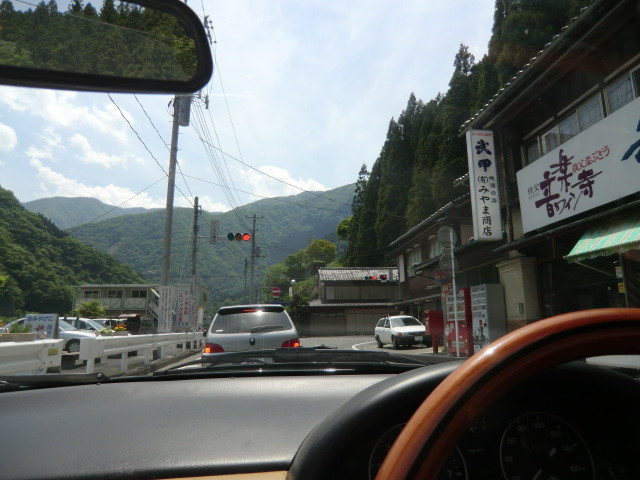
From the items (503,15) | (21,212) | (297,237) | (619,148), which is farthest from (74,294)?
(297,237)

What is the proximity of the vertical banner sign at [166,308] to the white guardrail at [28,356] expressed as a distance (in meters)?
10.7

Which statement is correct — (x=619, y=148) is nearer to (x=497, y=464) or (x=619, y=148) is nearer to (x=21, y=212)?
(x=497, y=464)

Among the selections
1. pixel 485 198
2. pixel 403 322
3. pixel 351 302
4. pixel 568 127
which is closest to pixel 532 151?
pixel 485 198

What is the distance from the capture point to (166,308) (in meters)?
19.2

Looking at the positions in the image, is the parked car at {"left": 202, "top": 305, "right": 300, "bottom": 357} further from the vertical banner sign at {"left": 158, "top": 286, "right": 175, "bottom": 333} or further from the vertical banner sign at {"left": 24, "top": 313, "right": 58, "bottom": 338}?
the vertical banner sign at {"left": 158, "top": 286, "right": 175, "bottom": 333}

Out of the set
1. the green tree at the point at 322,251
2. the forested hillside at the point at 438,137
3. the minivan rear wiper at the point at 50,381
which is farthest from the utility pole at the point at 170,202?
the green tree at the point at 322,251

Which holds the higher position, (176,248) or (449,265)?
(176,248)

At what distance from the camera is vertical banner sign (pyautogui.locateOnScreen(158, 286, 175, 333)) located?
18.7 m

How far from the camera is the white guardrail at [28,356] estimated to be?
631 cm

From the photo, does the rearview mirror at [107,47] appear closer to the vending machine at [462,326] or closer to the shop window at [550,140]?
the shop window at [550,140]

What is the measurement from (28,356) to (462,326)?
12.7 m

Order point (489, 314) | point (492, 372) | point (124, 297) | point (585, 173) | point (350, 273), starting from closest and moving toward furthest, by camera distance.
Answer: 1. point (492, 372)
2. point (585, 173)
3. point (489, 314)
4. point (350, 273)
5. point (124, 297)

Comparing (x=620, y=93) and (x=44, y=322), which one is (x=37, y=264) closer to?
(x=44, y=322)

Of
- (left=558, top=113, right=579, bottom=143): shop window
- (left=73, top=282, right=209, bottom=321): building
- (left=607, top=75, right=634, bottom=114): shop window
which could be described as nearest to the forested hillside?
(left=558, top=113, right=579, bottom=143): shop window
